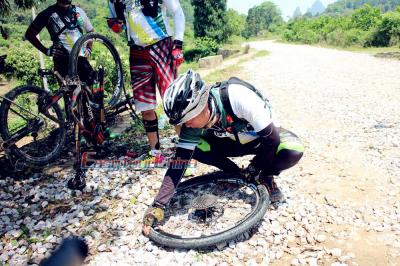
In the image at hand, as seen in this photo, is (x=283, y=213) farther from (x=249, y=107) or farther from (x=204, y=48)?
(x=204, y=48)

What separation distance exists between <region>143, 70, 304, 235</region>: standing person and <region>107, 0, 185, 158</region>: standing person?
1.37 m

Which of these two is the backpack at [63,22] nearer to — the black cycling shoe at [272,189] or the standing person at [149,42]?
the standing person at [149,42]

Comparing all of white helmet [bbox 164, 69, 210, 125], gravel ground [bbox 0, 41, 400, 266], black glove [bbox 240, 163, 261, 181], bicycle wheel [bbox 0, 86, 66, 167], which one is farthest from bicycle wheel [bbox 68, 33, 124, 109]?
black glove [bbox 240, 163, 261, 181]

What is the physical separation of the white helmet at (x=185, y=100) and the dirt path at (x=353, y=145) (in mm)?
2082

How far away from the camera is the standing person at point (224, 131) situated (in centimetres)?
341

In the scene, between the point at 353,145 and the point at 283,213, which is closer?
the point at 283,213

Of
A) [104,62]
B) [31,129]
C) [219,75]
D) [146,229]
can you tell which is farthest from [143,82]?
[219,75]

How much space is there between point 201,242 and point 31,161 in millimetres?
3177

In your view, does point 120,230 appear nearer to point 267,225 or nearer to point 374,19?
point 267,225

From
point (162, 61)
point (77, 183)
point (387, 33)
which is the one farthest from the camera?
point (387, 33)

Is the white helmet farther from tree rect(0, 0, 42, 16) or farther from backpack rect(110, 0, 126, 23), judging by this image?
tree rect(0, 0, 42, 16)

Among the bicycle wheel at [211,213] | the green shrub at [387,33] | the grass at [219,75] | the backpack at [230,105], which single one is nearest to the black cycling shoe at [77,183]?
the bicycle wheel at [211,213]

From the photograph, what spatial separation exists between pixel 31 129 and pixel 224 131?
3.32 metres

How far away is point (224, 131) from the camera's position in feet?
13.3
